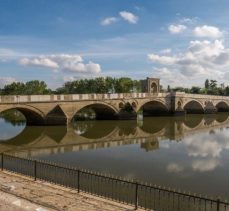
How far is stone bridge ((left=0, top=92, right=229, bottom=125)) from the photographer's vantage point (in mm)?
33297

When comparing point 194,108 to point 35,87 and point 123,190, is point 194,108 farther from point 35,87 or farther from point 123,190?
point 123,190

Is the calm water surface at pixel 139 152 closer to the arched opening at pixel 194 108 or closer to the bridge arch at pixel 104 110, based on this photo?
the bridge arch at pixel 104 110

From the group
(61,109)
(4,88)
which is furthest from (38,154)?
(4,88)

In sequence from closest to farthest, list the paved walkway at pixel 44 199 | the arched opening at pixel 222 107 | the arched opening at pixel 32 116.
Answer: the paved walkway at pixel 44 199 < the arched opening at pixel 32 116 < the arched opening at pixel 222 107

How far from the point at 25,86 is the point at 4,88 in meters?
6.11

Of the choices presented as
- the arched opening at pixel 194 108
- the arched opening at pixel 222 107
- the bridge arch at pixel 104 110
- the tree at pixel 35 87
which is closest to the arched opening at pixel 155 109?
the arched opening at pixel 194 108

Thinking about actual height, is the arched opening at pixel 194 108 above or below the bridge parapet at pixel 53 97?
below

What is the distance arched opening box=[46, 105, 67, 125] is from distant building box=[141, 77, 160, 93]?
30.1 m

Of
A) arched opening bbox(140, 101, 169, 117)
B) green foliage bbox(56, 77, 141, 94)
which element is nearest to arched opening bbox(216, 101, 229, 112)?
green foliage bbox(56, 77, 141, 94)

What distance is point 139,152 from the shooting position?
22109mm

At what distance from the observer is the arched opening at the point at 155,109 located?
54.2 meters

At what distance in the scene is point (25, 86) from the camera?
250ft

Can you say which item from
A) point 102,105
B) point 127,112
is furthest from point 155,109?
point 102,105

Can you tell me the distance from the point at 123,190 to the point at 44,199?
3.82 metres
